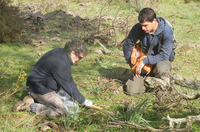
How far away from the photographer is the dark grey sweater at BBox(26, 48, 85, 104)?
306 cm

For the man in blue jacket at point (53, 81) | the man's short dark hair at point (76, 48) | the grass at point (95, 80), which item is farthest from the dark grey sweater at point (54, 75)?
the grass at point (95, 80)

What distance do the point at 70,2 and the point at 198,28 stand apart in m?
9.12

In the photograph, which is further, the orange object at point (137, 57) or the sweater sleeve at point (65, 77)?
the orange object at point (137, 57)

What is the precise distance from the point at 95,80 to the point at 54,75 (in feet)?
5.56

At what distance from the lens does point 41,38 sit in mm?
7586

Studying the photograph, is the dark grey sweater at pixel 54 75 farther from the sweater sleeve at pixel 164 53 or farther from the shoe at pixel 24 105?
the sweater sleeve at pixel 164 53

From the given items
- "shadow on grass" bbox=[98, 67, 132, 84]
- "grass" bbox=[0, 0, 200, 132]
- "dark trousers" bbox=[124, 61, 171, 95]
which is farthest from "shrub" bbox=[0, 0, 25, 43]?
"dark trousers" bbox=[124, 61, 171, 95]

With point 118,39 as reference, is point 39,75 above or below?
above

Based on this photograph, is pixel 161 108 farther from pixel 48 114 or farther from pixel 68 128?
pixel 48 114

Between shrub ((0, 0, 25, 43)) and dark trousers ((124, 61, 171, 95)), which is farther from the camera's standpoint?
shrub ((0, 0, 25, 43))

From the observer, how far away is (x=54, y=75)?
10.1 feet

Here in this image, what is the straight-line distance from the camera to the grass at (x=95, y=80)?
289cm

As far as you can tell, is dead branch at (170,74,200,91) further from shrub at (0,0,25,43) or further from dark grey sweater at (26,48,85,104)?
shrub at (0,0,25,43)

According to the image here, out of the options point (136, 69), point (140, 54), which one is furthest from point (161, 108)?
point (140, 54)
